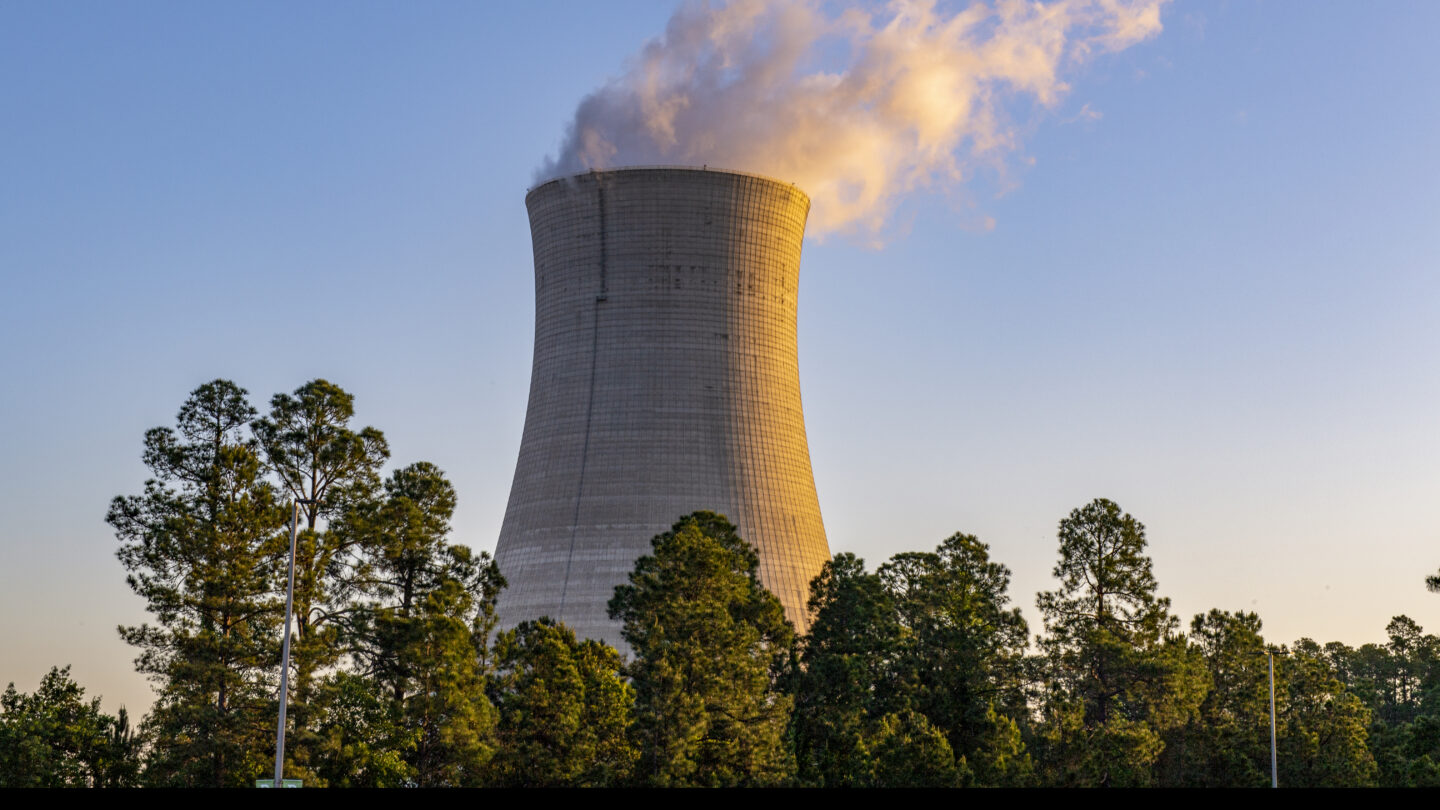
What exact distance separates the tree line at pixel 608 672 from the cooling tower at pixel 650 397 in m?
2.18

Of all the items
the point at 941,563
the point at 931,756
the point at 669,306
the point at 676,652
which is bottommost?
the point at 931,756

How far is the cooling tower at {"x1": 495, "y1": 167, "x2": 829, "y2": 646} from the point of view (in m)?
26.6

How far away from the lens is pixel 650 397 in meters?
26.7

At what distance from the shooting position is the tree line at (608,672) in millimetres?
19578

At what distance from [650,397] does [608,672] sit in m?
7.30

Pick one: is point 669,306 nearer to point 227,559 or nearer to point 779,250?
point 779,250

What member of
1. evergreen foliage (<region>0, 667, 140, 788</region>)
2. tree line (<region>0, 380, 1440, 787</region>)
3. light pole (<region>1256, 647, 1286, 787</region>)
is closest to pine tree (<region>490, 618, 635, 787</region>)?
tree line (<region>0, 380, 1440, 787</region>)

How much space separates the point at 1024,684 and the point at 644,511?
6.98 metres

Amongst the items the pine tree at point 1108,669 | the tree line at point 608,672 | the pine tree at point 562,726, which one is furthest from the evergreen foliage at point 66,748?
the pine tree at point 1108,669

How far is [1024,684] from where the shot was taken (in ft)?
81.1

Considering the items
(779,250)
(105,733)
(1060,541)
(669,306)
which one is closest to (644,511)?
(669,306)

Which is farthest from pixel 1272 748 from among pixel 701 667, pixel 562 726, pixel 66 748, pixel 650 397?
pixel 66 748

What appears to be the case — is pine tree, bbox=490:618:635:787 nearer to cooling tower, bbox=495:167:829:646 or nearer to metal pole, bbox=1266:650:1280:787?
cooling tower, bbox=495:167:829:646

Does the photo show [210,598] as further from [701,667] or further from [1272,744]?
[1272,744]
